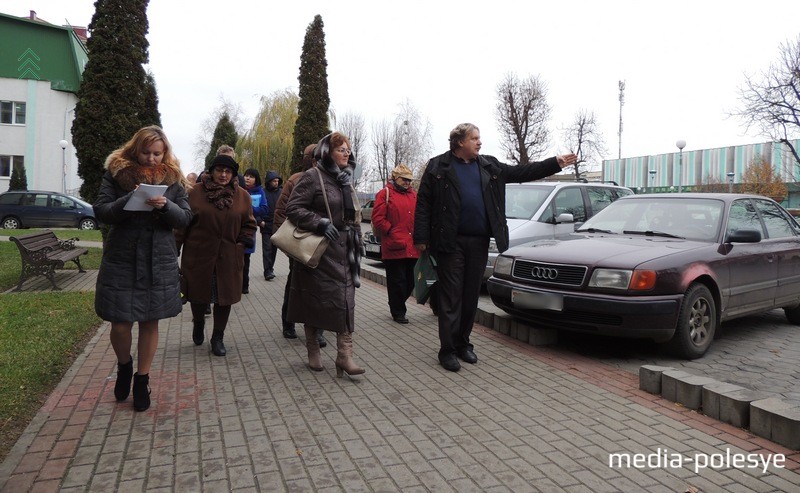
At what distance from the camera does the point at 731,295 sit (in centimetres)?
612

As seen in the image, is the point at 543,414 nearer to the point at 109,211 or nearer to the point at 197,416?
the point at 197,416

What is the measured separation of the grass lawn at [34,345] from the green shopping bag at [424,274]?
325 centimetres

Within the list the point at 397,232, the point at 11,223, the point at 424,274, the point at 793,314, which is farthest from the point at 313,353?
the point at 11,223

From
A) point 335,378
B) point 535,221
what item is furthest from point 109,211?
point 535,221

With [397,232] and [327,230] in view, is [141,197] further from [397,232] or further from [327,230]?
[397,232]

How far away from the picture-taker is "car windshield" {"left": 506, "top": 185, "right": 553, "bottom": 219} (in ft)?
31.7

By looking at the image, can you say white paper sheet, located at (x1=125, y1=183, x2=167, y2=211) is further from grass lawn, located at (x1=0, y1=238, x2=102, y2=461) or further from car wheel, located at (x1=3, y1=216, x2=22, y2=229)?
car wheel, located at (x1=3, y1=216, x2=22, y2=229)

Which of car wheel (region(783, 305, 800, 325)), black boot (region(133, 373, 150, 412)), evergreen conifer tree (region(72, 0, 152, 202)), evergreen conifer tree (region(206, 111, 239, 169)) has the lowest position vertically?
black boot (region(133, 373, 150, 412))

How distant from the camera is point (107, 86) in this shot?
601 inches

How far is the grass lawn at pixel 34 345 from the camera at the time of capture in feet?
13.7

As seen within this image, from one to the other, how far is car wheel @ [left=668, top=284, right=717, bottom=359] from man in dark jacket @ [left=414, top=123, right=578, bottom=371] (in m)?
1.70

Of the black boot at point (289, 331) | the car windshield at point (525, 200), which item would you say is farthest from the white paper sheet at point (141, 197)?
the car windshield at point (525, 200)

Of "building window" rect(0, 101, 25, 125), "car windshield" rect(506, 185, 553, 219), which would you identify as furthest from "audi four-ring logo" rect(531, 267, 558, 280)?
"building window" rect(0, 101, 25, 125)

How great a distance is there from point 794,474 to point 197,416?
360cm
